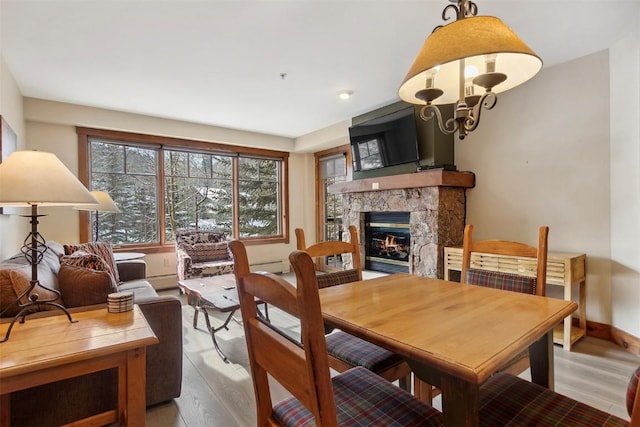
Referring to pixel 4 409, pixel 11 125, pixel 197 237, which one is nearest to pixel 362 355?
pixel 4 409

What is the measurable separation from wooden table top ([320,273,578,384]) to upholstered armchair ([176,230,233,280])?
114 inches

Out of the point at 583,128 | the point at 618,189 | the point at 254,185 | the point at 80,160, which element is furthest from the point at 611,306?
the point at 80,160

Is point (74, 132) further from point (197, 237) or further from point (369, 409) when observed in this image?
point (369, 409)

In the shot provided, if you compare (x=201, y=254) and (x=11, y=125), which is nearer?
(x=11, y=125)

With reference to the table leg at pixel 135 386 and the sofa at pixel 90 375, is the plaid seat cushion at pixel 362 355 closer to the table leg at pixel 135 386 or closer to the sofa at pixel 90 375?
the table leg at pixel 135 386

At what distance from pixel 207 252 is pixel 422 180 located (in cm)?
311

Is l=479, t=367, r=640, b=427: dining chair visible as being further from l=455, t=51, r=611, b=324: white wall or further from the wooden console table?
l=455, t=51, r=611, b=324: white wall

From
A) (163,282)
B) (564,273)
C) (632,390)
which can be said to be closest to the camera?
(632,390)

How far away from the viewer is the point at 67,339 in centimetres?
128

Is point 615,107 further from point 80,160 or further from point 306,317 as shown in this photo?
point 80,160

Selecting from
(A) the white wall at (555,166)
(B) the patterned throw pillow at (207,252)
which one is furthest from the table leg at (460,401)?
(B) the patterned throw pillow at (207,252)

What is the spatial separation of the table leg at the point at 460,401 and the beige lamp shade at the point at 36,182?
159cm

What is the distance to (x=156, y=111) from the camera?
430cm

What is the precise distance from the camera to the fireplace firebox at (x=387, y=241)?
4.18m
